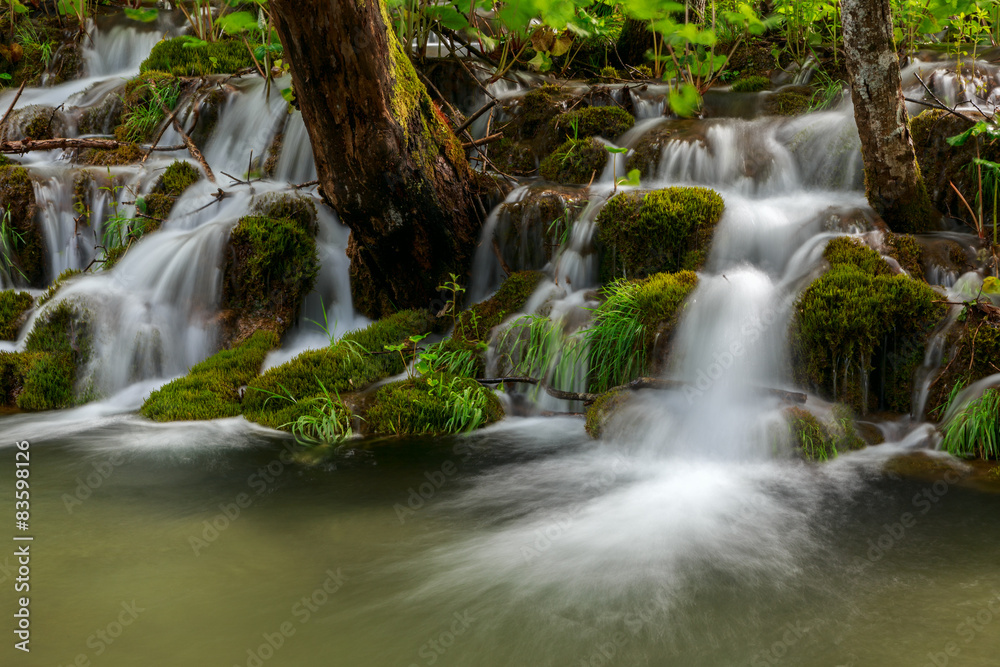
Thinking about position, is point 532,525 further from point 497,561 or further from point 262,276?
point 262,276

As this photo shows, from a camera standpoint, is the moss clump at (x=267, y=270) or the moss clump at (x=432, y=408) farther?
the moss clump at (x=267, y=270)

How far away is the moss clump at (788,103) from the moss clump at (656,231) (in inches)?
95.8

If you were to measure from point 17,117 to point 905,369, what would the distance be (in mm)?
10439

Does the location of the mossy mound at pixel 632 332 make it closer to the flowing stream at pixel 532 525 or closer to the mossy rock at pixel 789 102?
the flowing stream at pixel 532 525

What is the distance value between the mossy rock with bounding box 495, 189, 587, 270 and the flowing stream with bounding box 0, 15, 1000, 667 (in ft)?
0.48

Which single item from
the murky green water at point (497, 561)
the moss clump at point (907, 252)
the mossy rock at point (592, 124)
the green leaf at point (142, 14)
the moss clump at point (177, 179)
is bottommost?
the murky green water at point (497, 561)

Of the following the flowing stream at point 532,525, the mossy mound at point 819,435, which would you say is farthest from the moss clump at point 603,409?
the mossy mound at point 819,435

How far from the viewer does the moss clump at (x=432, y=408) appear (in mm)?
4871

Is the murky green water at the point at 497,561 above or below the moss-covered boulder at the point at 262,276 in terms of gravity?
below

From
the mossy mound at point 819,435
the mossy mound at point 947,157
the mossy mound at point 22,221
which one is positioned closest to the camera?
the mossy mound at point 819,435

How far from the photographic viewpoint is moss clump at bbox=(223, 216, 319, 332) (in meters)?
6.38

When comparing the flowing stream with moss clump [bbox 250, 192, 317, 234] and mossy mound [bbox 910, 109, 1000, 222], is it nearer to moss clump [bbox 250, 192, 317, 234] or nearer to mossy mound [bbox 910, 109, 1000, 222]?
mossy mound [bbox 910, 109, 1000, 222]

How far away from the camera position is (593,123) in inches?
300

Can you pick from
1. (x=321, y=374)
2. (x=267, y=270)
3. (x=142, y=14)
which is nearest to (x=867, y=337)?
(x=321, y=374)
